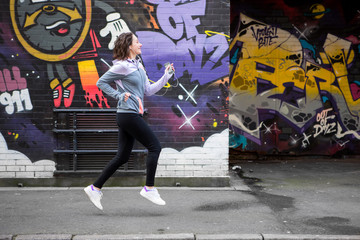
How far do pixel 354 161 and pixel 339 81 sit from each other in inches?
80.4

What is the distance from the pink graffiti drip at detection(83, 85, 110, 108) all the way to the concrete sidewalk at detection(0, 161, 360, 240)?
1477 mm

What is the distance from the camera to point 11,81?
724 cm

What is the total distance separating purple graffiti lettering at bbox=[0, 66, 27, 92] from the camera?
285 inches

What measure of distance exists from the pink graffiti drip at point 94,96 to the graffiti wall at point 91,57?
0.02 meters

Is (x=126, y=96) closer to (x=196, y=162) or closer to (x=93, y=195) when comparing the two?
(x=93, y=195)

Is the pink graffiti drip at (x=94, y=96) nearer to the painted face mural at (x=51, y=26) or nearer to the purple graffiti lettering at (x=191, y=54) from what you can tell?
the painted face mural at (x=51, y=26)

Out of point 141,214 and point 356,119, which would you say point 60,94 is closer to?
point 141,214

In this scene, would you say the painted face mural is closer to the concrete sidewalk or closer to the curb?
the concrete sidewalk

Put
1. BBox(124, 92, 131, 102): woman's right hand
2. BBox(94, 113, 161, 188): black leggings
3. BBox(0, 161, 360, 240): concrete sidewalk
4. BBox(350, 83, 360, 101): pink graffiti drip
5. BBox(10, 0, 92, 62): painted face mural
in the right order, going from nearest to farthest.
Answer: BBox(0, 161, 360, 240): concrete sidewalk
BBox(124, 92, 131, 102): woman's right hand
BBox(94, 113, 161, 188): black leggings
BBox(10, 0, 92, 62): painted face mural
BBox(350, 83, 360, 101): pink graffiti drip

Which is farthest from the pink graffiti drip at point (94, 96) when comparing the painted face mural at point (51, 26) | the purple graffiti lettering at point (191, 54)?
the purple graffiti lettering at point (191, 54)

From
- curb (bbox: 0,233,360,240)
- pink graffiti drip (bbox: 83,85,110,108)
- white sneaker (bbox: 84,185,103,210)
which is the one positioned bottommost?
curb (bbox: 0,233,360,240)

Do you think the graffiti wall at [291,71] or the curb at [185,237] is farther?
the graffiti wall at [291,71]

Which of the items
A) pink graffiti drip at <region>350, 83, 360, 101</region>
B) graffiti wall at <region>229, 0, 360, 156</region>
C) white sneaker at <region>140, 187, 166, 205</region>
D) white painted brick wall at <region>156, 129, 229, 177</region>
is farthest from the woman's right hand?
pink graffiti drip at <region>350, 83, 360, 101</region>

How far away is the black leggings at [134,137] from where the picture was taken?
5.02 metres
